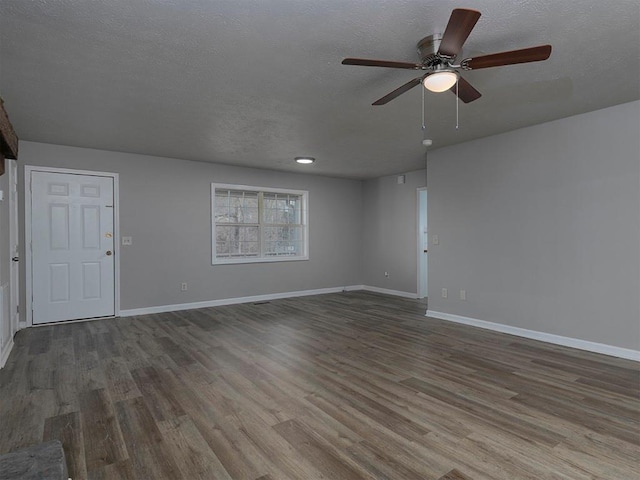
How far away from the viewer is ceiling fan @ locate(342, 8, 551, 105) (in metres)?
1.82

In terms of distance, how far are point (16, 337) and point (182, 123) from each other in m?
3.19

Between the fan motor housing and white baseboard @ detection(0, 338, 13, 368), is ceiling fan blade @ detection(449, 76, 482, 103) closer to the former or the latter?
the fan motor housing

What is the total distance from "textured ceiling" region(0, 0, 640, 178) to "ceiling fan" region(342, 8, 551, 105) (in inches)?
5.0

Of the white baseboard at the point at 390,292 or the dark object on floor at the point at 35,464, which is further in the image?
the white baseboard at the point at 390,292

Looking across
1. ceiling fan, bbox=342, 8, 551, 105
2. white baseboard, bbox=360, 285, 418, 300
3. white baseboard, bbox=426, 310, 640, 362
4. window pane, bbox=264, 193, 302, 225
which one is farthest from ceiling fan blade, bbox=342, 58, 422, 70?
white baseboard, bbox=360, 285, 418, 300

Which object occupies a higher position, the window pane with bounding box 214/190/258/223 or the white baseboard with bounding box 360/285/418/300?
the window pane with bounding box 214/190/258/223

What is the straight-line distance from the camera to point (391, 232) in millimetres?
7293

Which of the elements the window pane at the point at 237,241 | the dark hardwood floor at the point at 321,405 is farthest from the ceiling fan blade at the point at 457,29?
the window pane at the point at 237,241

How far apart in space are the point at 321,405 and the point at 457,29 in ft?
8.06

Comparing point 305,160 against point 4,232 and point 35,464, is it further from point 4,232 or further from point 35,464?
point 35,464

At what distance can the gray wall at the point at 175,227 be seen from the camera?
522 cm

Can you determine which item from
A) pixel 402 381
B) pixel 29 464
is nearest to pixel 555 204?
pixel 402 381

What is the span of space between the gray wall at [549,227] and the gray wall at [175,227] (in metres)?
2.99

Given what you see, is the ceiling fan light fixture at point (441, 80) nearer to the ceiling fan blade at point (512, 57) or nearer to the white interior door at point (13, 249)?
the ceiling fan blade at point (512, 57)
